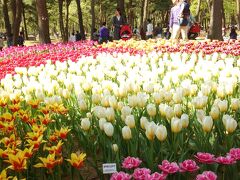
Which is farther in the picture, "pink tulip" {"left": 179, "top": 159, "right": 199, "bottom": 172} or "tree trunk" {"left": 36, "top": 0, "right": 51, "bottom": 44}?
"tree trunk" {"left": 36, "top": 0, "right": 51, "bottom": 44}

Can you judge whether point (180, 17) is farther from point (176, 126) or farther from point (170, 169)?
point (170, 169)

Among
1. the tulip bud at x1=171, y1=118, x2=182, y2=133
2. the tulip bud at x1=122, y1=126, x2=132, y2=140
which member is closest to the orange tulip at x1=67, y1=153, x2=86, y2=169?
the tulip bud at x1=122, y1=126, x2=132, y2=140

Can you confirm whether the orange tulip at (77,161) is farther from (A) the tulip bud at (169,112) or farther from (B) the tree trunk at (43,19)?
(B) the tree trunk at (43,19)

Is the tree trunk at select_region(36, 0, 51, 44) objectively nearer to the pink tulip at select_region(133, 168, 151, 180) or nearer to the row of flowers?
the row of flowers

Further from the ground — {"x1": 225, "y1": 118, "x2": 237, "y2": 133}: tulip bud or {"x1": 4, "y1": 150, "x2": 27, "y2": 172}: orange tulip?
{"x1": 225, "y1": 118, "x2": 237, "y2": 133}: tulip bud

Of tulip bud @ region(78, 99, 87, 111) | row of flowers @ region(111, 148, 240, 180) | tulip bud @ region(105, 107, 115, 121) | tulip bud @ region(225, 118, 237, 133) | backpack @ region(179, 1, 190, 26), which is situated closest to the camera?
row of flowers @ region(111, 148, 240, 180)

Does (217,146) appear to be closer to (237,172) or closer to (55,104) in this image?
(237,172)

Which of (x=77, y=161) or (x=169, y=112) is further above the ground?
(x=169, y=112)

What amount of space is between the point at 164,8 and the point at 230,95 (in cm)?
3632

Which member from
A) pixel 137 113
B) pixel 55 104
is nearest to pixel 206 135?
pixel 137 113

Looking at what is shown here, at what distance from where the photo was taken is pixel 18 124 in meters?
4.25

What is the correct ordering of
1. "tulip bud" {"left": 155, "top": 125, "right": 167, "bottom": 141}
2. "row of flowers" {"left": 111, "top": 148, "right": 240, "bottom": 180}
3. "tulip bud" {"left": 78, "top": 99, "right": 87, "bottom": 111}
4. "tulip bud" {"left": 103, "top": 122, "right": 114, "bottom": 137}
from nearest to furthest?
"row of flowers" {"left": 111, "top": 148, "right": 240, "bottom": 180} < "tulip bud" {"left": 155, "top": 125, "right": 167, "bottom": 141} < "tulip bud" {"left": 103, "top": 122, "right": 114, "bottom": 137} < "tulip bud" {"left": 78, "top": 99, "right": 87, "bottom": 111}

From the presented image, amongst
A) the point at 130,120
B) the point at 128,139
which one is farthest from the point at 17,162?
the point at 130,120

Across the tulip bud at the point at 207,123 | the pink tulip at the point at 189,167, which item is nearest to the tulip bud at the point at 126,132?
the tulip bud at the point at 207,123
